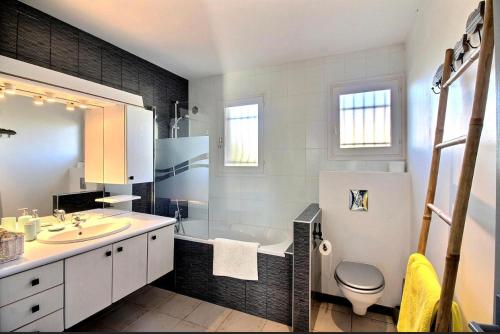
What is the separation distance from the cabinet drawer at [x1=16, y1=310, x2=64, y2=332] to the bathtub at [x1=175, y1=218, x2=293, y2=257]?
3.39ft

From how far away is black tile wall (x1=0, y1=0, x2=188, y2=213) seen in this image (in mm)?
1627

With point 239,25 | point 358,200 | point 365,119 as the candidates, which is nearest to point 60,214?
point 239,25

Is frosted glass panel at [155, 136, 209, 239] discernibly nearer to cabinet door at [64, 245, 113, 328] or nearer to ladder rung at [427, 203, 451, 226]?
cabinet door at [64, 245, 113, 328]

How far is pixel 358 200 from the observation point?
2111 mm

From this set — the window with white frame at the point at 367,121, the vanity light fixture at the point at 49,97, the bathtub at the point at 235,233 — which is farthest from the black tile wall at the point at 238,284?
the vanity light fixture at the point at 49,97

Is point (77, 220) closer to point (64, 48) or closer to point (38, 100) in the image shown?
point (38, 100)

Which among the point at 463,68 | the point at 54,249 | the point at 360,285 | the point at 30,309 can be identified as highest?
the point at 463,68

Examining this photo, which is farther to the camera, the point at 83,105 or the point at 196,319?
the point at 83,105

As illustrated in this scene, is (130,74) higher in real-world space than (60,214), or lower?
higher

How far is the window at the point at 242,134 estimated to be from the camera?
2.90 metres

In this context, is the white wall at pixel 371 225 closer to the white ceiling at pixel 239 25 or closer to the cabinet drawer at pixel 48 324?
the white ceiling at pixel 239 25

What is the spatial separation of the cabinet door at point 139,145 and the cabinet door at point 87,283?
0.80 m

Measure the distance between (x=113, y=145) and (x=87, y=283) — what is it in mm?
1166

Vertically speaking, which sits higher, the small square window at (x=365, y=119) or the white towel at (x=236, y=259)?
the small square window at (x=365, y=119)
